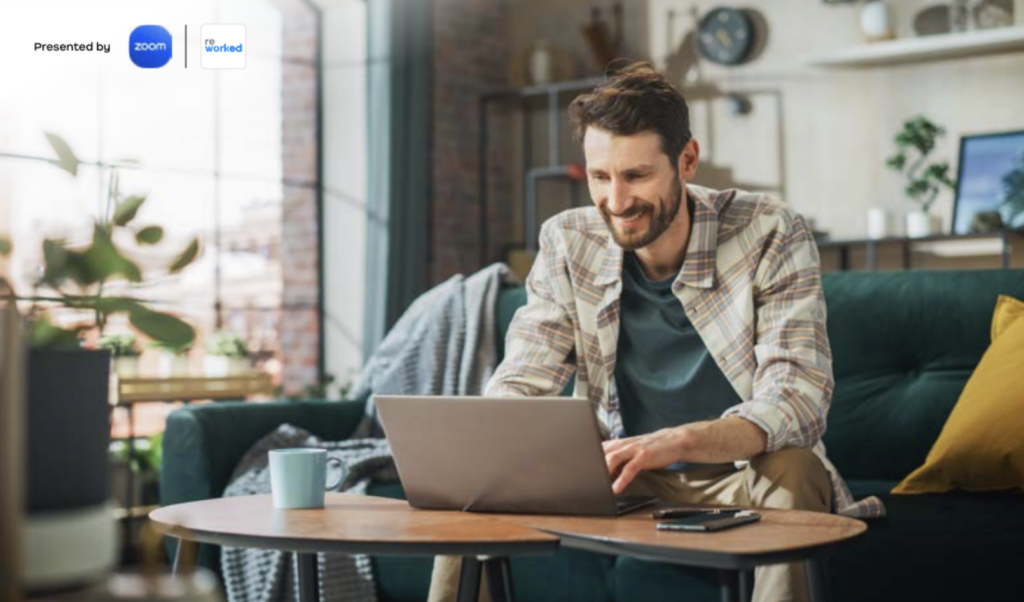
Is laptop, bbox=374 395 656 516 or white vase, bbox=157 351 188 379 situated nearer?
laptop, bbox=374 395 656 516

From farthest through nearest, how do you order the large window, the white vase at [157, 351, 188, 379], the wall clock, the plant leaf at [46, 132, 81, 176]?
the wall clock, the white vase at [157, 351, 188, 379], the large window, the plant leaf at [46, 132, 81, 176]

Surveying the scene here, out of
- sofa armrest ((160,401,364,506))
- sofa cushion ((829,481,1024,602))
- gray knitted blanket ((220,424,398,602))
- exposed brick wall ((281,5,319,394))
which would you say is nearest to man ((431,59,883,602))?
sofa cushion ((829,481,1024,602))

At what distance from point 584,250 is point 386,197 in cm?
327

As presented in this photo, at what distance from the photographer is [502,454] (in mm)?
1657

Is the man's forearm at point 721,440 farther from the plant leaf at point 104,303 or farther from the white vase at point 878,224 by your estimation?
the white vase at point 878,224

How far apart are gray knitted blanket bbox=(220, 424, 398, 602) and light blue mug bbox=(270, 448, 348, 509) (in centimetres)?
89

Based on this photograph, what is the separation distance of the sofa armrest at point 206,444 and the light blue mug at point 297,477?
1.14 meters

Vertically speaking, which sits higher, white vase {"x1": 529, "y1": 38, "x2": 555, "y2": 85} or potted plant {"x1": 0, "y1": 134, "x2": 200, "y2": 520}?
white vase {"x1": 529, "y1": 38, "x2": 555, "y2": 85}

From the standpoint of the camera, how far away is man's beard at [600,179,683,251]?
7.19ft

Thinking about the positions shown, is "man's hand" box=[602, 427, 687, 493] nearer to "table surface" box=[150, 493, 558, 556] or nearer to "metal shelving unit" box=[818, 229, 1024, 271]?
"table surface" box=[150, 493, 558, 556]

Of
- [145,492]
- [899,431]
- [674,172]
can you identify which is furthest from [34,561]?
[145,492]

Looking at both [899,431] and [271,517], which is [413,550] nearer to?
[271,517]

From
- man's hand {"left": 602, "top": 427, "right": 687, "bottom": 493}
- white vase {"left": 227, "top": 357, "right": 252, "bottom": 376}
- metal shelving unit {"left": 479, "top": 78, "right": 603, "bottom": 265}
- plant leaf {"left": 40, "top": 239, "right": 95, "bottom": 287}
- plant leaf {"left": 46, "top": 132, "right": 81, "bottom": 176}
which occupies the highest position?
metal shelving unit {"left": 479, "top": 78, "right": 603, "bottom": 265}

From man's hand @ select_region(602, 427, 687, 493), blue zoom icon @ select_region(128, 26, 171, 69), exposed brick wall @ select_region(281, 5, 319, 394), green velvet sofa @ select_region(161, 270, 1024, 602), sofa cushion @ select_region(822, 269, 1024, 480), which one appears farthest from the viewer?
exposed brick wall @ select_region(281, 5, 319, 394)
